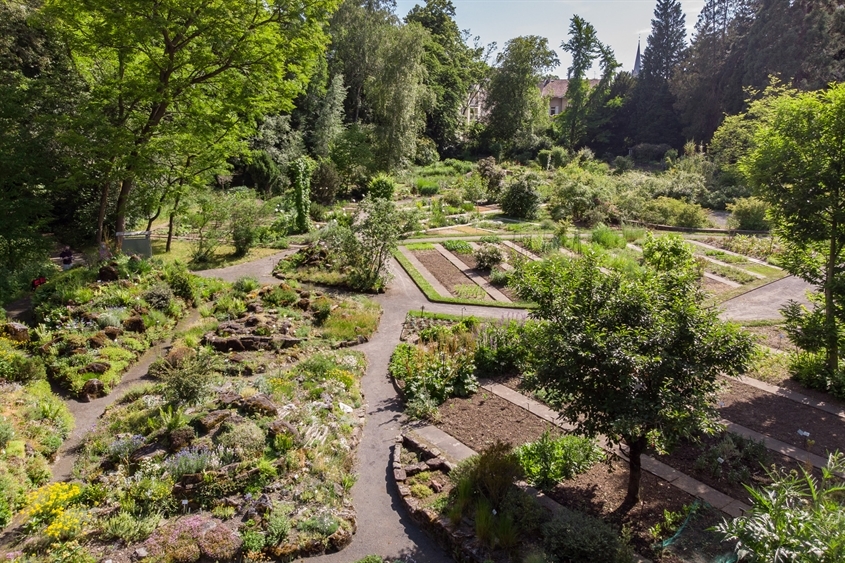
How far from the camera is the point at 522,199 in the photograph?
27.4 m

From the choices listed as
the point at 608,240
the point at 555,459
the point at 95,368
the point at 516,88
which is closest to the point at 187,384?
the point at 95,368

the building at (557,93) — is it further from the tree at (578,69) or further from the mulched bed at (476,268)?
the mulched bed at (476,268)

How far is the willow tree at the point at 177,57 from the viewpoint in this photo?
→ 583 inches

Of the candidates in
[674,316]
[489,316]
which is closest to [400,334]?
[489,316]

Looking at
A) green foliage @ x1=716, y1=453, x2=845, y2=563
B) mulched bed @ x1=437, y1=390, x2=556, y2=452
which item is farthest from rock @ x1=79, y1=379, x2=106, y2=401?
green foliage @ x1=716, y1=453, x2=845, y2=563

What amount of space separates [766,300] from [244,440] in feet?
52.3

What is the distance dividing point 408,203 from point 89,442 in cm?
2361

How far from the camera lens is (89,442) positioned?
→ 8422mm

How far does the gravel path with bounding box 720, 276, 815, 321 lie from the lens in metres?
15.1

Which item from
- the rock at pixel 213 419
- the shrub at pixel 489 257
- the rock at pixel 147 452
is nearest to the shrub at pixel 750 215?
the shrub at pixel 489 257

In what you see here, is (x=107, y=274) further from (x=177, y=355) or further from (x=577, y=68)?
(x=577, y=68)

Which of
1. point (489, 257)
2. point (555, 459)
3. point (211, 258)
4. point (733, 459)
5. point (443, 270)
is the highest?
point (489, 257)

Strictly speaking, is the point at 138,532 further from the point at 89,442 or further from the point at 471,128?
the point at 471,128

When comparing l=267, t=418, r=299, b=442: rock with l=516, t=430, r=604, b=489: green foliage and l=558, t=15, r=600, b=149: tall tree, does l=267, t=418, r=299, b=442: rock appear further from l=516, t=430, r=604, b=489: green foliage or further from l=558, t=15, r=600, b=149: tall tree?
l=558, t=15, r=600, b=149: tall tree
